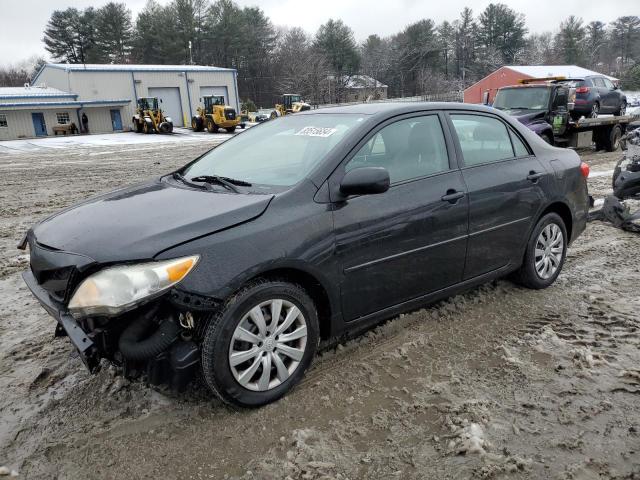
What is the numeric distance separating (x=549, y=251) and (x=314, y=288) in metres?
2.51

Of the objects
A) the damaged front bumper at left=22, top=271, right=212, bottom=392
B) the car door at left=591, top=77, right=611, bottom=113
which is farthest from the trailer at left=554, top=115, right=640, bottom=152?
the damaged front bumper at left=22, top=271, right=212, bottom=392

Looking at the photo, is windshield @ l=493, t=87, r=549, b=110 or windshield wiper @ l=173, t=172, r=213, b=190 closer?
windshield wiper @ l=173, t=172, r=213, b=190

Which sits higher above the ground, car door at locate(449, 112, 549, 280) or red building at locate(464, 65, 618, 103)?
red building at locate(464, 65, 618, 103)

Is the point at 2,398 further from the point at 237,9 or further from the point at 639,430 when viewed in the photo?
the point at 237,9

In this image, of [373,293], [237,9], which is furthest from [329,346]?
[237,9]

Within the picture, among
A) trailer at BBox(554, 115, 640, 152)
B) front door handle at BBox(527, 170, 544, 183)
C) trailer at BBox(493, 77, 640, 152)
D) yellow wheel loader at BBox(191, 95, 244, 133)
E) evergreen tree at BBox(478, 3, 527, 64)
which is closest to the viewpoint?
front door handle at BBox(527, 170, 544, 183)

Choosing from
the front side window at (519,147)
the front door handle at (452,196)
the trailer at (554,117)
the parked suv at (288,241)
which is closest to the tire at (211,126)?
the trailer at (554,117)

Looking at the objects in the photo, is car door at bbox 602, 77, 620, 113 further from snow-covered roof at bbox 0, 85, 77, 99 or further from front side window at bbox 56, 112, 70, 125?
snow-covered roof at bbox 0, 85, 77, 99

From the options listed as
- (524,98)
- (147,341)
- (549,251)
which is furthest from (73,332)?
(524,98)

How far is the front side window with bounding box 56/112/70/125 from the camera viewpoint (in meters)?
36.8

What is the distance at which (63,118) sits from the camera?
121 feet

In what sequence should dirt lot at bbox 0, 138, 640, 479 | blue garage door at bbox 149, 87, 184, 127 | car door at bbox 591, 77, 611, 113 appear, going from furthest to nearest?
blue garage door at bbox 149, 87, 184, 127 < car door at bbox 591, 77, 611, 113 < dirt lot at bbox 0, 138, 640, 479

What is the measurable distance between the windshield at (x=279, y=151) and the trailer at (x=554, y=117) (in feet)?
33.1

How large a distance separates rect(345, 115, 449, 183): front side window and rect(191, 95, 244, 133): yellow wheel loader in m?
29.0
